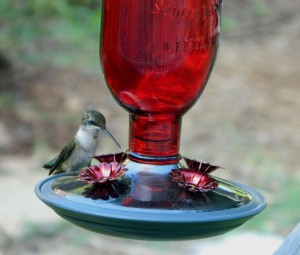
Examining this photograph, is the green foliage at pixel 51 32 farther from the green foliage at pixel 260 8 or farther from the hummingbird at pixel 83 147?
the hummingbird at pixel 83 147

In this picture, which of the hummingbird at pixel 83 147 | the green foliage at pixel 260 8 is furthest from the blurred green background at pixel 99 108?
the hummingbird at pixel 83 147

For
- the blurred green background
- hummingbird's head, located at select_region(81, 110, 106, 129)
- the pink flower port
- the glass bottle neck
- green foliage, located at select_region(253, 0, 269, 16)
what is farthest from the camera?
green foliage, located at select_region(253, 0, 269, 16)

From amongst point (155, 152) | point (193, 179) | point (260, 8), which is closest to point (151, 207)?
point (193, 179)

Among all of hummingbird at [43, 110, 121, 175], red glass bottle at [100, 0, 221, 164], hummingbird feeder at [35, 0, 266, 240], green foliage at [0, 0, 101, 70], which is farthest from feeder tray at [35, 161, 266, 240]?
green foliage at [0, 0, 101, 70]

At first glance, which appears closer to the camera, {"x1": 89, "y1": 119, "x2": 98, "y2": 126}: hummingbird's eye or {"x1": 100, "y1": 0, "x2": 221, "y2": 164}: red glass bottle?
{"x1": 100, "y1": 0, "x2": 221, "y2": 164}: red glass bottle

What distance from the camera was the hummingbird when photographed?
3.03 m

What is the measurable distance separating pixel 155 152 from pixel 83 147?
3.28 feet

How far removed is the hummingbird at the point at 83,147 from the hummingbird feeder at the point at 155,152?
730 millimetres

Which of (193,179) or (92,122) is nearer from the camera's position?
(193,179)

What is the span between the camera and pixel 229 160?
8.20m

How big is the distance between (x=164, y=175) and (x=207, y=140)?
6.61m

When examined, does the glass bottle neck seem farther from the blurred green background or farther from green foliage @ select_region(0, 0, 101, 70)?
green foliage @ select_region(0, 0, 101, 70)

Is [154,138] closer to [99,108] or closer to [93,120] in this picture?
[93,120]

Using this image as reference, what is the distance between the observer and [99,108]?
9609mm
